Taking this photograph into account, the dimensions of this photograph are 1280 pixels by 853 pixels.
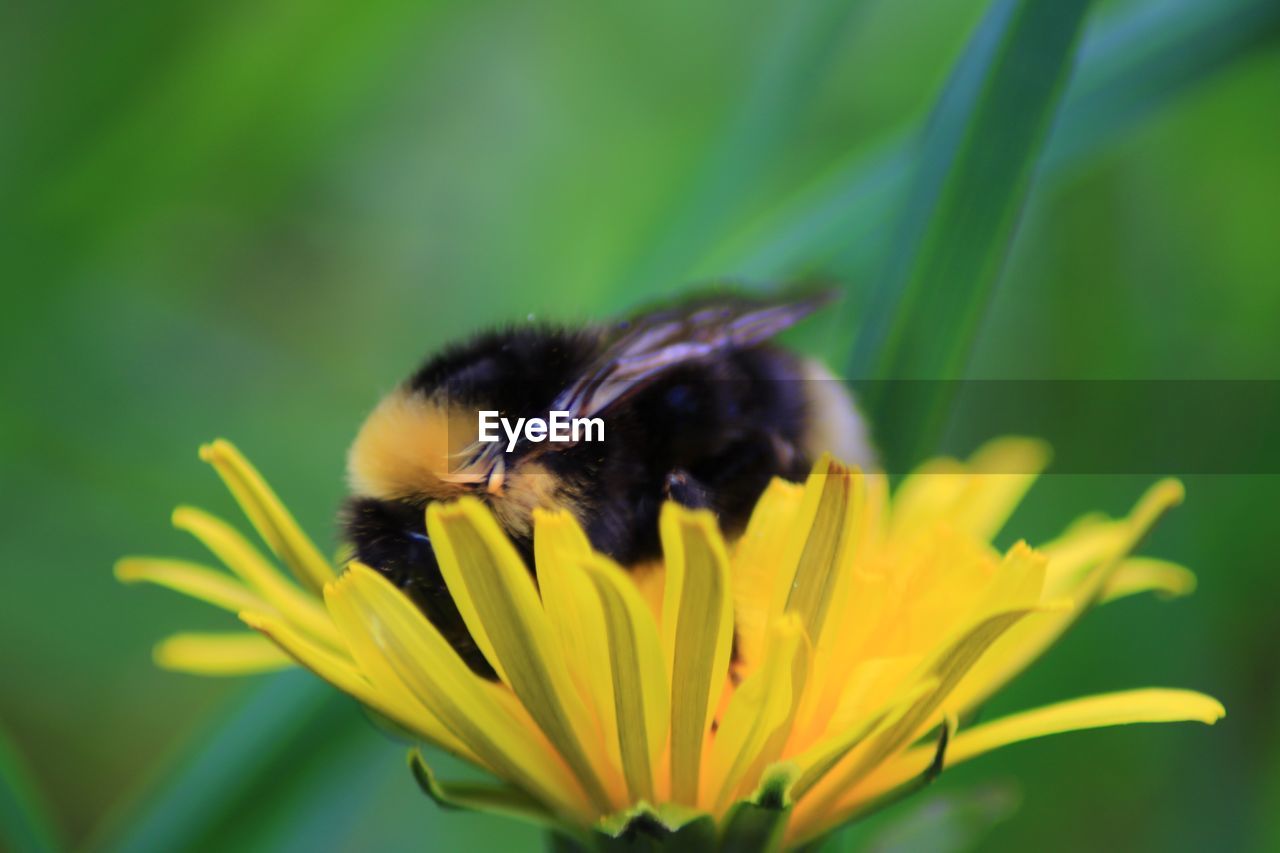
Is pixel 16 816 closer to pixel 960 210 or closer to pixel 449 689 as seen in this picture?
pixel 449 689

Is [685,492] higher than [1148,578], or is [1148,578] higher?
[685,492]

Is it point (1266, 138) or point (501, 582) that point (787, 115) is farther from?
point (501, 582)

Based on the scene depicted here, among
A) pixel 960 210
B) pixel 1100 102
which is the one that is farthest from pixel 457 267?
pixel 960 210

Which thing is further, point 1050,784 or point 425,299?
point 425,299

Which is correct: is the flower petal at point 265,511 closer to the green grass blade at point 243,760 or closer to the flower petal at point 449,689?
the flower petal at point 449,689

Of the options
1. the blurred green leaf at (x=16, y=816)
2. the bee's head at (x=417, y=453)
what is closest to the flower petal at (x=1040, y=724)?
the bee's head at (x=417, y=453)

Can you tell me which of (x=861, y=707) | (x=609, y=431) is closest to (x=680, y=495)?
(x=609, y=431)
